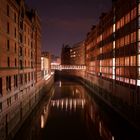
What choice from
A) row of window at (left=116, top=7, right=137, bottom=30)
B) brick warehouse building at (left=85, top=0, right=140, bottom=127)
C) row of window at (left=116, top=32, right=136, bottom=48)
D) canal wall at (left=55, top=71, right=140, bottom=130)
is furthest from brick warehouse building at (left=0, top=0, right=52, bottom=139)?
row of window at (left=116, top=32, right=136, bottom=48)

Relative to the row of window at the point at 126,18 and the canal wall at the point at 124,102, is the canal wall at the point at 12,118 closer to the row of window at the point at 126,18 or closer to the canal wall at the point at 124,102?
the canal wall at the point at 124,102

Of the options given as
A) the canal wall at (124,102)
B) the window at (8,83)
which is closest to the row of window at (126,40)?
the canal wall at (124,102)

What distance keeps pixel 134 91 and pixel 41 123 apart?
607 inches

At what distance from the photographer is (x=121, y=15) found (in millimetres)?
43531

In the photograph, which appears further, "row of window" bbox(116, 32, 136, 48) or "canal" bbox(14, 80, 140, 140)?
"row of window" bbox(116, 32, 136, 48)

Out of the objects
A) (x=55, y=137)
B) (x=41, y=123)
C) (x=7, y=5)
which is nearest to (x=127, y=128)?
(x=55, y=137)

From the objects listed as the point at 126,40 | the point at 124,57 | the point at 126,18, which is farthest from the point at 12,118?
the point at 126,18

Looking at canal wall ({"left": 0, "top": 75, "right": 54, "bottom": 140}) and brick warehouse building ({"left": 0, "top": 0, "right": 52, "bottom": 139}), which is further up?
brick warehouse building ({"left": 0, "top": 0, "right": 52, "bottom": 139})

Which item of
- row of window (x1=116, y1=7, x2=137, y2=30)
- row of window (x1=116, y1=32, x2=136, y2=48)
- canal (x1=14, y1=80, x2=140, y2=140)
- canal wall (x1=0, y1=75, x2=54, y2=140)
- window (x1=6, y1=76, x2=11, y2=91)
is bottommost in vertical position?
canal (x1=14, y1=80, x2=140, y2=140)

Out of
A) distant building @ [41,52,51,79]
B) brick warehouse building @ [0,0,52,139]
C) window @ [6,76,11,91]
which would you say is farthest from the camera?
distant building @ [41,52,51,79]

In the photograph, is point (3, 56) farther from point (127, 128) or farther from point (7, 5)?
point (127, 128)

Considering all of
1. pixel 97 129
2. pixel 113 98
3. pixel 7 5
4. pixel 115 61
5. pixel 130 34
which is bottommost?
pixel 97 129

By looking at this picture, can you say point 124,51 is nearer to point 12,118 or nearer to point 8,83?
point 8,83

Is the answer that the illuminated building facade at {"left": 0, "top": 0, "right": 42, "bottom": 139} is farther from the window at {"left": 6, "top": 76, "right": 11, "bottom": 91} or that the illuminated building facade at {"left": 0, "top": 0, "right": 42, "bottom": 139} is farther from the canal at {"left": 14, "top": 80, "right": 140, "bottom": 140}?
the canal at {"left": 14, "top": 80, "right": 140, "bottom": 140}
